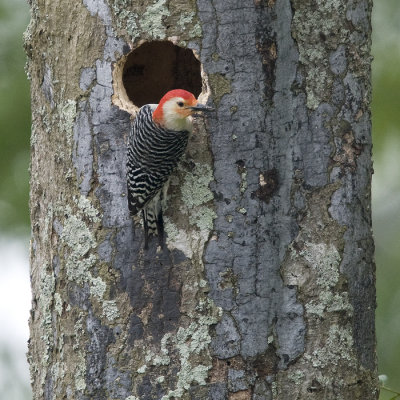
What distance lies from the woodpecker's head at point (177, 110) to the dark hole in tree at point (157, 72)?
901 mm

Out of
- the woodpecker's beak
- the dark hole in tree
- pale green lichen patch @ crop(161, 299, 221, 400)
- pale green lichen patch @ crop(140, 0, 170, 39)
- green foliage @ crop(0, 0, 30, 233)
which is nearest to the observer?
pale green lichen patch @ crop(161, 299, 221, 400)

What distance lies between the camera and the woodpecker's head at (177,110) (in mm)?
3632

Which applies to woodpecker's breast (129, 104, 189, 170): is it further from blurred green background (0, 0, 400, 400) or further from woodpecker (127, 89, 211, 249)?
blurred green background (0, 0, 400, 400)

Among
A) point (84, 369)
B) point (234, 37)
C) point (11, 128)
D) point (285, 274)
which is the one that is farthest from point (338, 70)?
point (11, 128)

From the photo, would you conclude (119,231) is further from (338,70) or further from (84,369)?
(338,70)

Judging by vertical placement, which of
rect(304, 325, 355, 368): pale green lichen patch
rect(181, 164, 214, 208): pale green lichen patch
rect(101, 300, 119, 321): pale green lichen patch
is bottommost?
rect(304, 325, 355, 368): pale green lichen patch

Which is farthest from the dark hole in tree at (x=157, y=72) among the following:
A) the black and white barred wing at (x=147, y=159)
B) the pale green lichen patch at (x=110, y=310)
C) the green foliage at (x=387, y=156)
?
the pale green lichen patch at (x=110, y=310)

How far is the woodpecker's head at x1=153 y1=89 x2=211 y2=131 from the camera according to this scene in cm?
363

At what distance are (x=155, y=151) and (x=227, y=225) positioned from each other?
0.60m

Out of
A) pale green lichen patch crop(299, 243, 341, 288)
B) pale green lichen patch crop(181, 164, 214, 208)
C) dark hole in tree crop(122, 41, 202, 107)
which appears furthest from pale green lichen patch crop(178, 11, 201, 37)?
dark hole in tree crop(122, 41, 202, 107)

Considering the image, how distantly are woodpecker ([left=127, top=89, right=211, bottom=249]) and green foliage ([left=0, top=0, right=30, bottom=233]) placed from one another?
1.85 metres

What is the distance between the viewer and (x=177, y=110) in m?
3.78

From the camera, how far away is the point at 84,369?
346cm

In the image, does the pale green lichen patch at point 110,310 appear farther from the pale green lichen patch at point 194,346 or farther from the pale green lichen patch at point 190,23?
the pale green lichen patch at point 190,23
